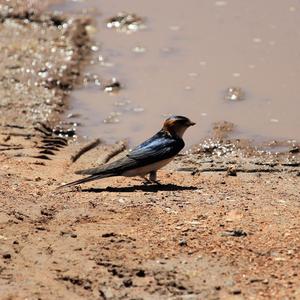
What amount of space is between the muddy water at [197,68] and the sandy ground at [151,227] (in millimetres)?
646

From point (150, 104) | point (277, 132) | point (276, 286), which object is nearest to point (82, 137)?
point (150, 104)

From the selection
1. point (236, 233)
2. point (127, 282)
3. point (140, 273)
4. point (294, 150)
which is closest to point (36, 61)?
point (294, 150)

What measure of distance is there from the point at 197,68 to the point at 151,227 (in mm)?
5804

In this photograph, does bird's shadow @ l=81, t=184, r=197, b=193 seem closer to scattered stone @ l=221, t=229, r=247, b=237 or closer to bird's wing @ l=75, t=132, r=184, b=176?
bird's wing @ l=75, t=132, r=184, b=176

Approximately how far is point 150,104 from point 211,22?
9.37ft

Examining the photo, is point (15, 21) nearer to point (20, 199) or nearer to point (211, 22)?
point (211, 22)

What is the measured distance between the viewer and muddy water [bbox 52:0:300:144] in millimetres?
10797

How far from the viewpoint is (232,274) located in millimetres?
5734

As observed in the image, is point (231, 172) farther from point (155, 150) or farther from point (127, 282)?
point (127, 282)

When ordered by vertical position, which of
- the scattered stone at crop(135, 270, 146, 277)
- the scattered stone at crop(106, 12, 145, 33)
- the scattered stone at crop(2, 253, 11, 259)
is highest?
the scattered stone at crop(106, 12, 145, 33)

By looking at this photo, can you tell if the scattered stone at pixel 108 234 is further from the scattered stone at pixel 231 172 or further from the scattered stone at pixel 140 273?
the scattered stone at pixel 231 172

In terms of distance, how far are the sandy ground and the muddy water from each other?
2.12ft

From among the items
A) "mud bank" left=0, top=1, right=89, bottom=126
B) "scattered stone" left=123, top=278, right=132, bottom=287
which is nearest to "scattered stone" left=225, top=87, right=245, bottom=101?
"mud bank" left=0, top=1, right=89, bottom=126

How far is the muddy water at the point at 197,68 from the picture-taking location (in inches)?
425
